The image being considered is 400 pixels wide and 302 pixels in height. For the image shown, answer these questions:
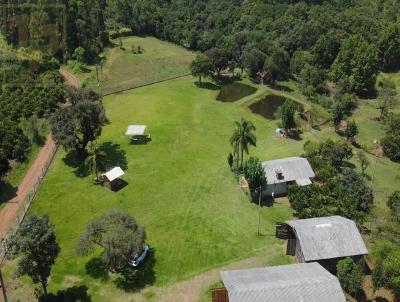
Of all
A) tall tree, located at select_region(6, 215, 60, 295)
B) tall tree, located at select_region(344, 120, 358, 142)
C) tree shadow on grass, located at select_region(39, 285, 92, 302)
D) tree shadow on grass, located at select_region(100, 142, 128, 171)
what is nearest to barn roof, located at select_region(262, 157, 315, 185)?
tall tree, located at select_region(344, 120, 358, 142)

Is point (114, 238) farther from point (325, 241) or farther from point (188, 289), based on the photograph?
point (325, 241)

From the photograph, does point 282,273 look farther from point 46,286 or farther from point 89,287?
point 46,286

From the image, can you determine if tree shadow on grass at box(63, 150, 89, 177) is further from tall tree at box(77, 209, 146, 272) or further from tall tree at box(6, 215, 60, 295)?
tall tree at box(6, 215, 60, 295)

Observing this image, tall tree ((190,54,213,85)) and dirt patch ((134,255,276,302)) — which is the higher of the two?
tall tree ((190,54,213,85))

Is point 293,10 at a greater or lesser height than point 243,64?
greater

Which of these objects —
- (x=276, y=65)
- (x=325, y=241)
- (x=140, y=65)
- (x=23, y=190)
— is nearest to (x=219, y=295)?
(x=325, y=241)

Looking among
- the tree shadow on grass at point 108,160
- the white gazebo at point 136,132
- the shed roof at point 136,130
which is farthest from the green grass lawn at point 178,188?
the shed roof at point 136,130

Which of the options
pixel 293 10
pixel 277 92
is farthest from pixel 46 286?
pixel 293 10
